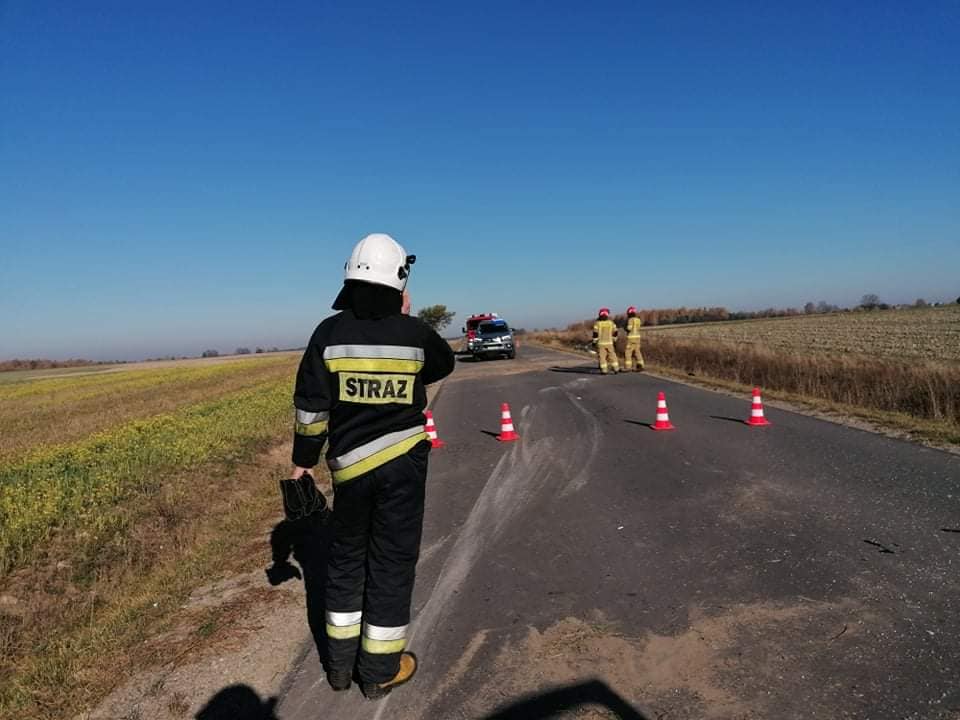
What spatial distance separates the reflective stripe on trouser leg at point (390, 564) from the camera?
316 cm

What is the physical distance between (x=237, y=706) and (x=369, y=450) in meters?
1.45

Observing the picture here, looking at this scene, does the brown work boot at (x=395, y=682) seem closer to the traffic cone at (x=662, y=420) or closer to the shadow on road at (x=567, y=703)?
the shadow on road at (x=567, y=703)

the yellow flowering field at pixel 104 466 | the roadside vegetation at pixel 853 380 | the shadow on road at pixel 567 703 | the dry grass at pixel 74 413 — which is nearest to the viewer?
the shadow on road at pixel 567 703

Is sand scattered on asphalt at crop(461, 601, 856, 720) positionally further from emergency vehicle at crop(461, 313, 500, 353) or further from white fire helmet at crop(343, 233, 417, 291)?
emergency vehicle at crop(461, 313, 500, 353)

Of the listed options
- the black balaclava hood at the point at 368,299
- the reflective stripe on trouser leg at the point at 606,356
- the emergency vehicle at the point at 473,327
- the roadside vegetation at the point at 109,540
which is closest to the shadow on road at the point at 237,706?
the roadside vegetation at the point at 109,540

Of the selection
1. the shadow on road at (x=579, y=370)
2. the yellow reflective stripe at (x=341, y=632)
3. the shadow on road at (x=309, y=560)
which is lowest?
the shadow on road at (x=309, y=560)

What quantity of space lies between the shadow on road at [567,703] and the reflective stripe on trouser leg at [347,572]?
89 centimetres

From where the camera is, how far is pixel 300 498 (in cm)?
331

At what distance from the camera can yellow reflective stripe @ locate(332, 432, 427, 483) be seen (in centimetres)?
315

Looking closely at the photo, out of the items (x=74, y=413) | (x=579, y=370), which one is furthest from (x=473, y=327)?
(x=74, y=413)

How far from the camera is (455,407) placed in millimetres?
15188

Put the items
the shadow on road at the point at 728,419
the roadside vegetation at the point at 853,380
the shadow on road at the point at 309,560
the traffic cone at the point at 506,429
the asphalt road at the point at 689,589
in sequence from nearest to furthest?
1. the asphalt road at the point at 689,589
2. the shadow on road at the point at 309,560
3. the roadside vegetation at the point at 853,380
4. the traffic cone at the point at 506,429
5. the shadow on road at the point at 728,419

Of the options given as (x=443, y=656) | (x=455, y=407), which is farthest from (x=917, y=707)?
(x=455, y=407)

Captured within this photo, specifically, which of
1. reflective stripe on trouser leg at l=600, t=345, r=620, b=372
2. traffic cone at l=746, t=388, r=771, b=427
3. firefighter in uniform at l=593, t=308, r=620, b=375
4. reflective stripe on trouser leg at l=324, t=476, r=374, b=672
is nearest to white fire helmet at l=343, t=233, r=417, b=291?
reflective stripe on trouser leg at l=324, t=476, r=374, b=672
